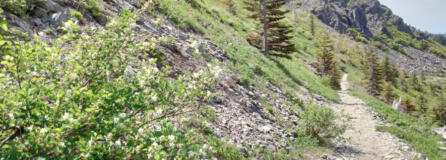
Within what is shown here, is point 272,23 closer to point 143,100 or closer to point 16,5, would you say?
point 16,5

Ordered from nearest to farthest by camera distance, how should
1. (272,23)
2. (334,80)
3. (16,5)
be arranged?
(16,5) < (272,23) < (334,80)

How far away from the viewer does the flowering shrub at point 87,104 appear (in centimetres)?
242

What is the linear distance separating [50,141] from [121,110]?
3.02ft

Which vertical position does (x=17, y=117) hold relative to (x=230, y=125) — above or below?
above

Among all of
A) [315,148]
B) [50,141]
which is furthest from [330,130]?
[50,141]

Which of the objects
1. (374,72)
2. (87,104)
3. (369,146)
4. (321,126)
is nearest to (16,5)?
(87,104)

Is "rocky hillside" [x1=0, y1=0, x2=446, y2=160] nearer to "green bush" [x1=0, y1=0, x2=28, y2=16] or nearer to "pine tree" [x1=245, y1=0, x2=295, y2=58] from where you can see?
"green bush" [x1=0, y1=0, x2=28, y2=16]

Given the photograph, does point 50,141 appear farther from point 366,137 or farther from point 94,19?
point 366,137

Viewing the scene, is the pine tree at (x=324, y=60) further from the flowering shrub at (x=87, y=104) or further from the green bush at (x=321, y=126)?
the flowering shrub at (x=87, y=104)

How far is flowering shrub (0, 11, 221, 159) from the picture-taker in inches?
95.3

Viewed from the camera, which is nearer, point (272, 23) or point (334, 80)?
point (272, 23)

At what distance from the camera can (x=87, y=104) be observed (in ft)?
9.51

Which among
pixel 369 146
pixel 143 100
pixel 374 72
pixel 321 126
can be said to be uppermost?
pixel 143 100

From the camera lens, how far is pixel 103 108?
3.07 metres
